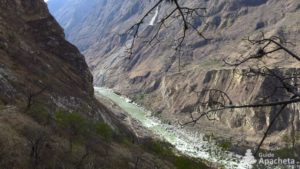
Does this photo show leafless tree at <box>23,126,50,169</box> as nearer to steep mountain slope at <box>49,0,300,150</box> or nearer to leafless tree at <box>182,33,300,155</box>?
leafless tree at <box>182,33,300,155</box>

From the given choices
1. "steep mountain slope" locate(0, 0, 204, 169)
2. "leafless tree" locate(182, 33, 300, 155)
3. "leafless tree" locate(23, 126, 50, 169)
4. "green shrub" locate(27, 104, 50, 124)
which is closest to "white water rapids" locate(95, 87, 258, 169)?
"steep mountain slope" locate(0, 0, 204, 169)

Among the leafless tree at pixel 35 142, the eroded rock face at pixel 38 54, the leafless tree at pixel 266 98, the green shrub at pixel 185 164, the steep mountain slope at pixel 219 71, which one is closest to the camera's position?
the leafless tree at pixel 266 98

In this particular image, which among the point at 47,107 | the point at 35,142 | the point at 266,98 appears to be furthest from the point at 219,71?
the point at 266,98

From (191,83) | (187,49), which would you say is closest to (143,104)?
(191,83)

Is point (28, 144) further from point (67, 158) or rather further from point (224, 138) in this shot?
point (224, 138)

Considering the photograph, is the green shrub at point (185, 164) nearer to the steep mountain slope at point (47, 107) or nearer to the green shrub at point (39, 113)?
the steep mountain slope at point (47, 107)

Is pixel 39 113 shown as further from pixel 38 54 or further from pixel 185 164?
pixel 185 164

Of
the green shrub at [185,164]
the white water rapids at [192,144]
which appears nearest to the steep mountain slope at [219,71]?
the white water rapids at [192,144]
